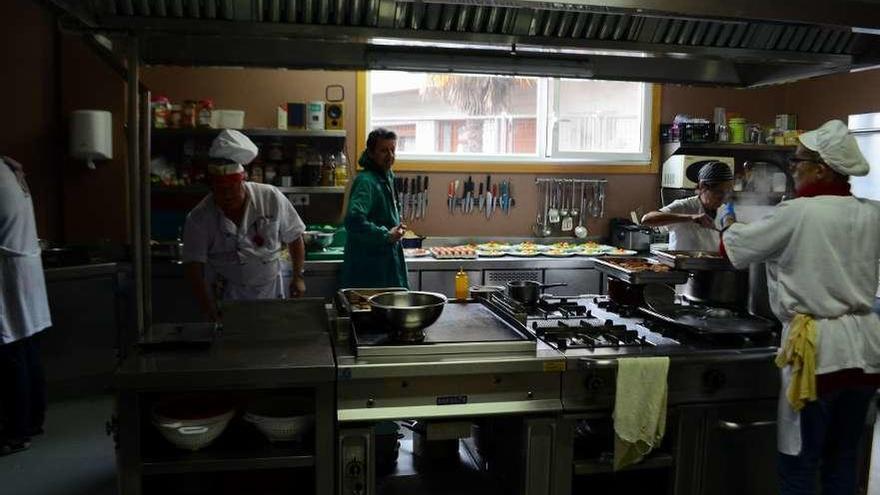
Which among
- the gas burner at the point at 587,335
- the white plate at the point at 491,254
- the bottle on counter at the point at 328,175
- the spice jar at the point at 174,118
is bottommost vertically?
the gas burner at the point at 587,335

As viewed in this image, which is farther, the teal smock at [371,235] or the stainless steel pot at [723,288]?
the teal smock at [371,235]

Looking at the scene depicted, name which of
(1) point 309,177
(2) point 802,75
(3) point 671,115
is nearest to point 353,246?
(1) point 309,177

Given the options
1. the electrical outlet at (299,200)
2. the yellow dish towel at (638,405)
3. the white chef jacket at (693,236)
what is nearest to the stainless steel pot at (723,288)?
the yellow dish towel at (638,405)

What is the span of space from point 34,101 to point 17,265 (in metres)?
1.67

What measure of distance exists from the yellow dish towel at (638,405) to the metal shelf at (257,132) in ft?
10.0

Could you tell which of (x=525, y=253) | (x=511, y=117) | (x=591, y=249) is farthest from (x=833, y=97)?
(x=525, y=253)

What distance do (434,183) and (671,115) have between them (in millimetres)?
2043

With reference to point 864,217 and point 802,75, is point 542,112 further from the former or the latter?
point 864,217

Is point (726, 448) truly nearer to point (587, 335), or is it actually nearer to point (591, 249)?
point (587, 335)

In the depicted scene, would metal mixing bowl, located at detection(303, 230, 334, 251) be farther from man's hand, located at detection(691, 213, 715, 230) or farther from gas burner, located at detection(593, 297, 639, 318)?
man's hand, located at detection(691, 213, 715, 230)

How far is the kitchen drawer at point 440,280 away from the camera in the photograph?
4699 mm

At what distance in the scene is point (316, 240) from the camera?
4.66 m

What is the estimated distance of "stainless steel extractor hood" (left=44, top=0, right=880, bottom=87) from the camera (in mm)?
2209

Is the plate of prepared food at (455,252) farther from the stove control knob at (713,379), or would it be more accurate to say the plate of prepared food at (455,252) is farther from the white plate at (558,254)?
the stove control knob at (713,379)
